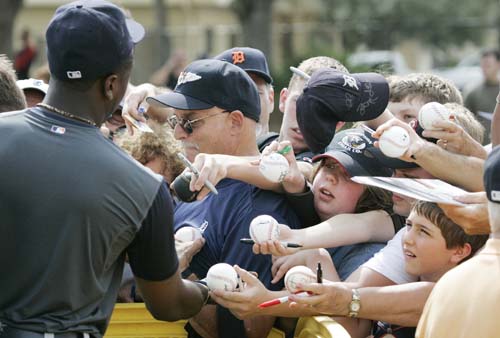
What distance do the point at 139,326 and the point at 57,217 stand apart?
142 centimetres

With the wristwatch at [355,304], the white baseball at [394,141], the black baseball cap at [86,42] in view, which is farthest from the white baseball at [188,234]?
the black baseball cap at [86,42]

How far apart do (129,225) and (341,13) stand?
4146cm

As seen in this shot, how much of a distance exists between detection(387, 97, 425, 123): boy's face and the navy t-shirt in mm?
1251

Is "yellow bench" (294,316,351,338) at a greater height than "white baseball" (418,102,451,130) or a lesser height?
lesser

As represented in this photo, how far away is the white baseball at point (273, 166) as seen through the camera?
437 cm

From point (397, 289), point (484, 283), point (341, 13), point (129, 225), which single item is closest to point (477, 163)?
point (397, 289)

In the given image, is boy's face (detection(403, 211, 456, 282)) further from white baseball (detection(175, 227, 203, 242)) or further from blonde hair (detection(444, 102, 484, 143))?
white baseball (detection(175, 227, 203, 242))

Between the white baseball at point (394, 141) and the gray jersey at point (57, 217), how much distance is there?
100cm

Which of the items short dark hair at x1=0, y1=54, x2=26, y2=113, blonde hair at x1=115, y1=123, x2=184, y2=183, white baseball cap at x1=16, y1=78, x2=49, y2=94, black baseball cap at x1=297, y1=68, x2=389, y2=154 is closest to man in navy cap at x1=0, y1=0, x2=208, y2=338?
short dark hair at x1=0, y1=54, x2=26, y2=113

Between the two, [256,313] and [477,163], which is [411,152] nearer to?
[477,163]

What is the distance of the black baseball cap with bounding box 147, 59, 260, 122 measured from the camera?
5.01 m

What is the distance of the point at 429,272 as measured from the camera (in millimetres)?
4348

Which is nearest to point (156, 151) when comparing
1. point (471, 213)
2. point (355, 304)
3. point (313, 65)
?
point (313, 65)

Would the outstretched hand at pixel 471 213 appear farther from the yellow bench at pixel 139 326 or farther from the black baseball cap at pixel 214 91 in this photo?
the black baseball cap at pixel 214 91
